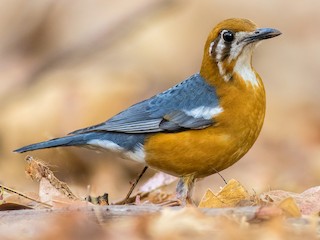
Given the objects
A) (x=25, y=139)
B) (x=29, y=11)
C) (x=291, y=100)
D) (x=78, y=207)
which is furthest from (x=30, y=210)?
(x=29, y=11)

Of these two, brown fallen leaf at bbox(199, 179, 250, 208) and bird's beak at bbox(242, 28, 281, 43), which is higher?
bird's beak at bbox(242, 28, 281, 43)

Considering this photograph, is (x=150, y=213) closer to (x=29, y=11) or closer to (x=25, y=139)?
(x=25, y=139)

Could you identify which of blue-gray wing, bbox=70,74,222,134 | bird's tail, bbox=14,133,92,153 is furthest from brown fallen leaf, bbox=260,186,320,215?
bird's tail, bbox=14,133,92,153

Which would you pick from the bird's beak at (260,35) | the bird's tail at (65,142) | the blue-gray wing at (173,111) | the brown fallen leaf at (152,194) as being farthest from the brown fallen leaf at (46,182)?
the bird's beak at (260,35)

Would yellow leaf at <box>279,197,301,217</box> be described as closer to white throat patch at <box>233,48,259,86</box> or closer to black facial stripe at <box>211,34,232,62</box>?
white throat patch at <box>233,48,259,86</box>

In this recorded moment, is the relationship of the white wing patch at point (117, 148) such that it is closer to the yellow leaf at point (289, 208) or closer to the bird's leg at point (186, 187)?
the bird's leg at point (186, 187)

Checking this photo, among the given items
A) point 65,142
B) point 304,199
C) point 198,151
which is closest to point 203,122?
point 198,151
